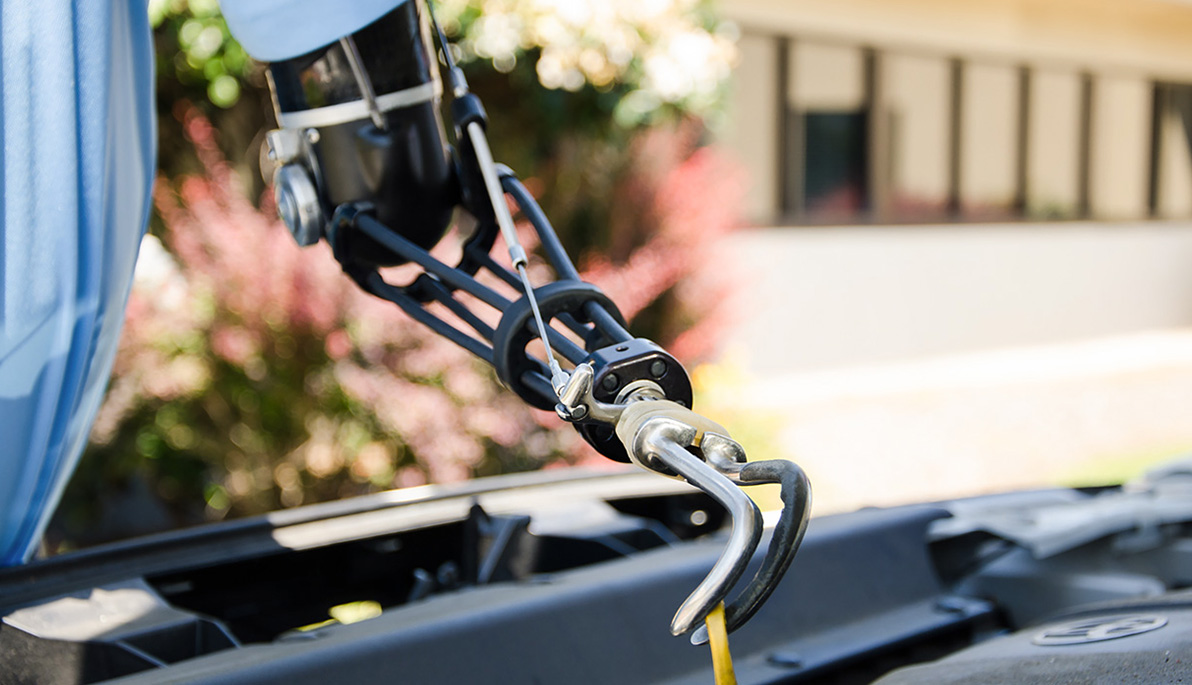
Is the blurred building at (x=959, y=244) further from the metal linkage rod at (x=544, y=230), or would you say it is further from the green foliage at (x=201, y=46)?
the metal linkage rod at (x=544, y=230)

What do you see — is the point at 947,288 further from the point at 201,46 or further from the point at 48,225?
the point at 48,225

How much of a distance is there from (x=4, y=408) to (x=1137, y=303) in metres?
11.9

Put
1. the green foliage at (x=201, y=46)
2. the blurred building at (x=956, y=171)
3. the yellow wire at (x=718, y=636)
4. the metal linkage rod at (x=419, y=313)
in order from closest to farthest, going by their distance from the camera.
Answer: the yellow wire at (x=718, y=636) < the metal linkage rod at (x=419, y=313) < the green foliage at (x=201, y=46) < the blurred building at (x=956, y=171)

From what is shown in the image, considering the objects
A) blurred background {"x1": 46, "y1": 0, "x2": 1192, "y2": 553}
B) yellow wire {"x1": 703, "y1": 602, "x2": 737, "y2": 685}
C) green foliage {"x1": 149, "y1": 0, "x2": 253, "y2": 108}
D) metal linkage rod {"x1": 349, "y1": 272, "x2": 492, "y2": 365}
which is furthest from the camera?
blurred background {"x1": 46, "y1": 0, "x2": 1192, "y2": 553}

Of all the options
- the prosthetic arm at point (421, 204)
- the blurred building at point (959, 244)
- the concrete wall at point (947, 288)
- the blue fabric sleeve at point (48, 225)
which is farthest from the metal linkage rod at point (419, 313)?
the concrete wall at point (947, 288)

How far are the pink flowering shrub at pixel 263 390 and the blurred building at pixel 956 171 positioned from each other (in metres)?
3.93

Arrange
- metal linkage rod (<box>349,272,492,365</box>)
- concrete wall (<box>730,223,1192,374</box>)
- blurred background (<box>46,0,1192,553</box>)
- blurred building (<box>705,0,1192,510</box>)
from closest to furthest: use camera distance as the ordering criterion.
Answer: metal linkage rod (<box>349,272,492,365</box>) → blurred background (<box>46,0,1192,553</box>) → blurred building (<box>705,0,1192,510</box>) → concrete wall (<box>730,223,1192,374</box>)

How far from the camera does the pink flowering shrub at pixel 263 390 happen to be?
4.20 m

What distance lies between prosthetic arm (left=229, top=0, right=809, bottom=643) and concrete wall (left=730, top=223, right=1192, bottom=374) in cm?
499

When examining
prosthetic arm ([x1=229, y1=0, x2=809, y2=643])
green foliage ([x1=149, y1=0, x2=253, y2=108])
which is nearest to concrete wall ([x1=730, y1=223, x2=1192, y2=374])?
green foliage ([x1=149, y1=0, x2=253, y2=108])

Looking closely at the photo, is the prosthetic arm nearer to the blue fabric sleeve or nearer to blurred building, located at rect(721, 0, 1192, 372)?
the blue fabric sleeve

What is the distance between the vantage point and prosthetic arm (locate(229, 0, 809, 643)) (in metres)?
1.14

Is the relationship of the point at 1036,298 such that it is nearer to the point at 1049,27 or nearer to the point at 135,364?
the point at 1049,27

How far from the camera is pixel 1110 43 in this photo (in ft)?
35.0
